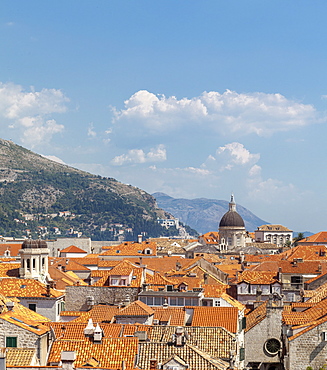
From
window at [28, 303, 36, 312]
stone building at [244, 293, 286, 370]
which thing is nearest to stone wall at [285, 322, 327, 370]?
→ stone building at [244, 293, 286, 370]

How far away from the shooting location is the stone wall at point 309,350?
39.8 m

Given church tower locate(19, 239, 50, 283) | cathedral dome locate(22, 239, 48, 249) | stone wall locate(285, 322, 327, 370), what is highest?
cathedral dome locate(22, 239, 48, 249)

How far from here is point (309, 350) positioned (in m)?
40.0

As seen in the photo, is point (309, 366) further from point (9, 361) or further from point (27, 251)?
point (27, 251)

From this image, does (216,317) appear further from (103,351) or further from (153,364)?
(153,364)

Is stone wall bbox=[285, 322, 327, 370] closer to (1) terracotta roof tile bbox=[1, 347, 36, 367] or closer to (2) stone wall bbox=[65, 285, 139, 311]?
(1) terracotta roof tile bbox=[1, 347, 36, 367]

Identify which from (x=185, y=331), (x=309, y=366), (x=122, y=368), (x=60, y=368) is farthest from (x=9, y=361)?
(x=309, y=366)

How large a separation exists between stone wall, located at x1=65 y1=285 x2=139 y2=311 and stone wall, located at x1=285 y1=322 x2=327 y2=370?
2268cm

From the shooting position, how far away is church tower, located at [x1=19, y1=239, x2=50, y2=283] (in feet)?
260

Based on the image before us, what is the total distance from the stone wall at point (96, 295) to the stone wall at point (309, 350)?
22683 mm

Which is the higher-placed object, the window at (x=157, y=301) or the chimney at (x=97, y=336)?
the chimney at (x=97, y=336)

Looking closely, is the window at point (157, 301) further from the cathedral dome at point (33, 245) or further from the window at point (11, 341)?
the cathedral dome at point (33, 245)

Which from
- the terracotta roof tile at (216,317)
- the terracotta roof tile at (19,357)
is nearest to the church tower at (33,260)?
the terracotta roof tile at (216,317)

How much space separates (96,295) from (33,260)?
2091 cm
